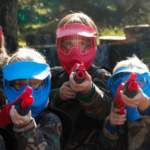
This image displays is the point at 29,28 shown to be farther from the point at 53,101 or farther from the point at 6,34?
the point at 53,101

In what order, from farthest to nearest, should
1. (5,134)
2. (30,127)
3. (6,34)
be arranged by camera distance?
(6,34) → (5,134) → (30,127)

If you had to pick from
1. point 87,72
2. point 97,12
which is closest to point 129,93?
point 87,72

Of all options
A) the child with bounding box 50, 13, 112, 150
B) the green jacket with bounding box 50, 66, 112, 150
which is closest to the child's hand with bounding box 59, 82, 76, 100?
the child with bounding box 50, 13, 112, 150

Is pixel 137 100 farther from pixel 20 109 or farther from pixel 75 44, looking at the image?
pixel 75 44

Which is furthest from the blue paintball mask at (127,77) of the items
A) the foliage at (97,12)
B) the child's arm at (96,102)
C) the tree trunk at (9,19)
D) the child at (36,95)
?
the foliage at (97,12)

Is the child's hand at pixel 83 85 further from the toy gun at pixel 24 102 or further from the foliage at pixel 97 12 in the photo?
the foliage at pixel 97 12

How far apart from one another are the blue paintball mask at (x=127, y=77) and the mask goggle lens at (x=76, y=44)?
40 cm

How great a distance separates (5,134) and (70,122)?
540 millimetres

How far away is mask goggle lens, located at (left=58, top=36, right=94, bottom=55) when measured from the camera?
2.64 meters

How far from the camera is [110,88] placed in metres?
2.49

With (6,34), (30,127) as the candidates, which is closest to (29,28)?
(6,34)

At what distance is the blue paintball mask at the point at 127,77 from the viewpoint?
228 centimetres

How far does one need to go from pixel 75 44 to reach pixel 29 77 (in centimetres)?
67

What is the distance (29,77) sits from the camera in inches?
83.4
